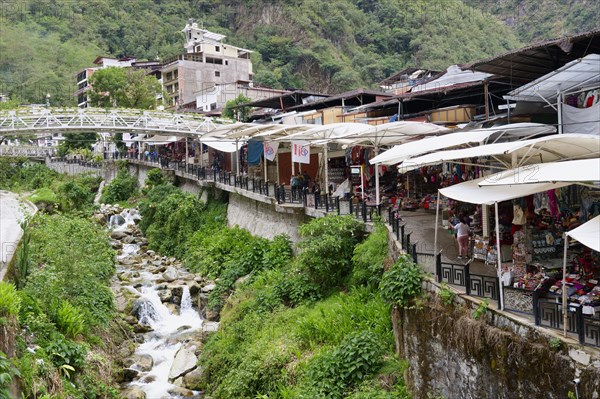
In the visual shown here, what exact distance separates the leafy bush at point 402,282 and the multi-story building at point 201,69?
6215cm

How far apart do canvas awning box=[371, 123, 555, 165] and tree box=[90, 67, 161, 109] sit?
4049 centimetres

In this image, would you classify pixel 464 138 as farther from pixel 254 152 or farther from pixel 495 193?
pixel 254 152

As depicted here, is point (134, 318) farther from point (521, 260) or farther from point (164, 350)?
point (521, 260)

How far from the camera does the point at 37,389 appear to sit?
13.2m

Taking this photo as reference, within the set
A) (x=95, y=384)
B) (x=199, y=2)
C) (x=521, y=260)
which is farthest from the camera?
(x=199, y=2)

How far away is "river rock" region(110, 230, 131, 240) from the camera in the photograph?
34094 millimetres

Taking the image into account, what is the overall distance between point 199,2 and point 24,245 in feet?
306

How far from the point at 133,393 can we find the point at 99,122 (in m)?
26.3

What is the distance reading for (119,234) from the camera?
34.5 meters

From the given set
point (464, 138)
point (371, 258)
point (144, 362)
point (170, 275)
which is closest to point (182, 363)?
point (144, 362)

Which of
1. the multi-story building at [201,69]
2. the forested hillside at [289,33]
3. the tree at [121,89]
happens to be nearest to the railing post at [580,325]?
the tree at [121,89]

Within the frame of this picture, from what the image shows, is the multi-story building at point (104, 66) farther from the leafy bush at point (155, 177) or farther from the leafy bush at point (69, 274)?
the leafy bush at point (69, 274)

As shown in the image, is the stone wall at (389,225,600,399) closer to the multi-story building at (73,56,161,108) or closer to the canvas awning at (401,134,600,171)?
the canvas awning at (401,134,600,171)

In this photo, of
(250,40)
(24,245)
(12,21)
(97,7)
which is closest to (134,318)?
(24,245)
